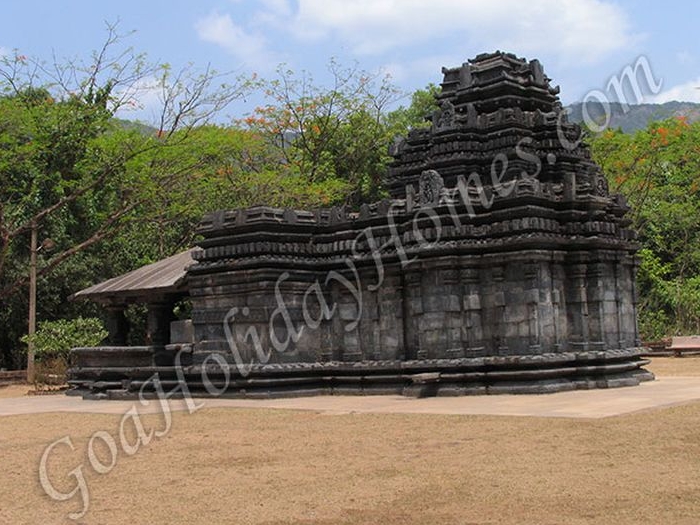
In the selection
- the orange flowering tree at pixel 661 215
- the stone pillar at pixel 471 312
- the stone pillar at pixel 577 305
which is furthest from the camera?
the orange flowering tree at pixel 661 215

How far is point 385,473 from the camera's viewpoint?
27.5ft

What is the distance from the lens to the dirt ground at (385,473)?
679cm

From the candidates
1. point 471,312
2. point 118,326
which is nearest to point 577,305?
point 471,312

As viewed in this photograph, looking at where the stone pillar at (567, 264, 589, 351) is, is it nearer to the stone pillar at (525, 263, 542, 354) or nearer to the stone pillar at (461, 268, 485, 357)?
the stone pillar at (525, 263, 542, 354)

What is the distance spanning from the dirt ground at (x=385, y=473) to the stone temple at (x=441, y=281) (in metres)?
4.24

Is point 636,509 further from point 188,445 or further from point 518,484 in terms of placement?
point 188,445

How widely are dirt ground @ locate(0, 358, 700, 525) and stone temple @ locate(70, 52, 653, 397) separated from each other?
13.9 feet

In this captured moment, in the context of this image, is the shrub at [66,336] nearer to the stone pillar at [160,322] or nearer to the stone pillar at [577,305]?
the stone pillar at [160,322]

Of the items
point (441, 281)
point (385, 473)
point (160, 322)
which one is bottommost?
point (385, 473)

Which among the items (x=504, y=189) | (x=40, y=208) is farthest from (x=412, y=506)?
(x=40, y=208)

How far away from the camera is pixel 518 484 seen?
24.8 feet

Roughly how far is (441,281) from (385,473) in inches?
336

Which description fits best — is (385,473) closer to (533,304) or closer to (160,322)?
(533,304)

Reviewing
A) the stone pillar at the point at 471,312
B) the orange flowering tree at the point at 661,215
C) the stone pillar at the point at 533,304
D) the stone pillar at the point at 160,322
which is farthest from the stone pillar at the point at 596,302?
the orange flowering tree at the point at 661,215
